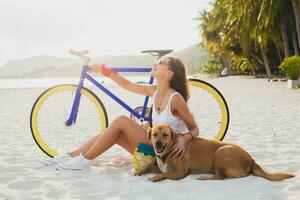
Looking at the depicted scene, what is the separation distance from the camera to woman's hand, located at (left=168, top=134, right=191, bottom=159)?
4434 mm

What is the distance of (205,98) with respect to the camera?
20.5 feet

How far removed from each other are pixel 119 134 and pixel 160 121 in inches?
19.3

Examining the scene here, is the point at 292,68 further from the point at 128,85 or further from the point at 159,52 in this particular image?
the point at 128,85

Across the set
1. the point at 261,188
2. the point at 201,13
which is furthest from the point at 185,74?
the point at 201,13

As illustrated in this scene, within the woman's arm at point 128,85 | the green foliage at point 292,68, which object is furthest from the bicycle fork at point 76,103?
the green foliage at point 292,68

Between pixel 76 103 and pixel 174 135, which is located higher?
pixel 76 103

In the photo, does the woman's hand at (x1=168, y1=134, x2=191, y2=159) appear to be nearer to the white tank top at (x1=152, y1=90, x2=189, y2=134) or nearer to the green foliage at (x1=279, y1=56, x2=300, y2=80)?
the white tank top at (x1=152, y1=90, x2=189, y2=134)

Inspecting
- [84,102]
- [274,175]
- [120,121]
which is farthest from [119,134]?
[274,175]

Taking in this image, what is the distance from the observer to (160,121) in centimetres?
477

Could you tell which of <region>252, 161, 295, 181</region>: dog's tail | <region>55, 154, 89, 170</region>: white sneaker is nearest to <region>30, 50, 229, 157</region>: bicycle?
<region>55, 154, 89, 170</region>: white sneaker

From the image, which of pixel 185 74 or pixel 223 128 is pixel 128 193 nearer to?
pixel 185 74

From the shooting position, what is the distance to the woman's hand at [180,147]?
175 inches

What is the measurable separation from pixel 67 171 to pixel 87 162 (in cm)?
24

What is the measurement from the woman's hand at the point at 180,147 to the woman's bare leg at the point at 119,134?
47 centimetres
